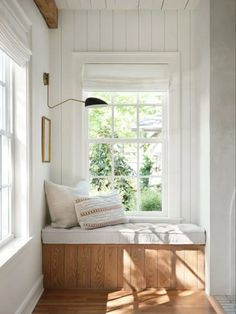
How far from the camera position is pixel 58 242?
3818 millimetres

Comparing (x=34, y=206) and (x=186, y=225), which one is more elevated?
(x=34, y=206)

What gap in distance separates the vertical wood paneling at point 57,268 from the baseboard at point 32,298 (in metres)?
0.14

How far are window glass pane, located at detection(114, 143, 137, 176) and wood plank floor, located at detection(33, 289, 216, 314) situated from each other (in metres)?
1.33

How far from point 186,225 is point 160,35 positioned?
213 cm

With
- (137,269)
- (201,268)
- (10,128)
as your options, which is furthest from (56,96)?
(201,268)

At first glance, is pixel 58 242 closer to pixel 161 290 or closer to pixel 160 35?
pixel 161 290

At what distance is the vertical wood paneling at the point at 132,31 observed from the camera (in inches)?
169

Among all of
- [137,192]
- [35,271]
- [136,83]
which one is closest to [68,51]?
[136,83]

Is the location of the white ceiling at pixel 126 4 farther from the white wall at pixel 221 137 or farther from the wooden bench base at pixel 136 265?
the wooden bench base at pixel 136 265

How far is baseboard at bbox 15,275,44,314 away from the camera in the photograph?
3.09 m

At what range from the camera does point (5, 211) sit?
3119 millimetres

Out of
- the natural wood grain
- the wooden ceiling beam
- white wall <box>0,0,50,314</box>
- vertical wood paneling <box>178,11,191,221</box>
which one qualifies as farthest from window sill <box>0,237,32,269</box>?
the wooden ceiling beam

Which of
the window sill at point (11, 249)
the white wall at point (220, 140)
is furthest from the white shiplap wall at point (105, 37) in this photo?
the window sill at point (11, 249)

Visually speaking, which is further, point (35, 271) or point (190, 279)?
point (190, 279)
